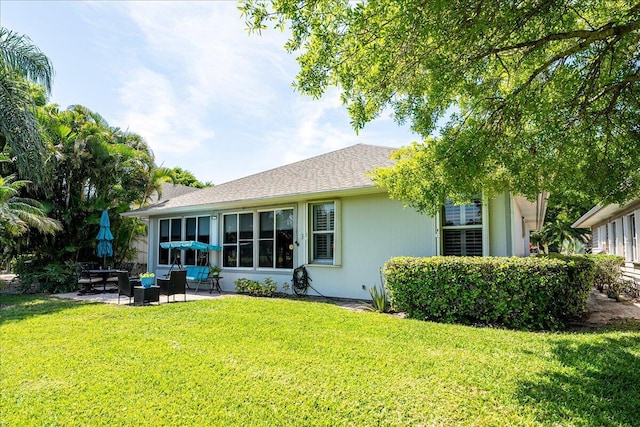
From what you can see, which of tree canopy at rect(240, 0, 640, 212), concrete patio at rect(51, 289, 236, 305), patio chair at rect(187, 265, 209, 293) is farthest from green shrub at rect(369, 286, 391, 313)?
patio chair at rect(187, 265, 209, 293)

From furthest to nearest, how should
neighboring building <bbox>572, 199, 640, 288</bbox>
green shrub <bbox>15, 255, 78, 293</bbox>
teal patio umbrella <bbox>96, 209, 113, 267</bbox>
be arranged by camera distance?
teal patio umbrella <bbox>96, 209, 113, 267</bbox>, green shrub <bbox>15, 255, 78, 293</bbox>, neighboring building <bbox>572, 199, 640, 288</bbox>

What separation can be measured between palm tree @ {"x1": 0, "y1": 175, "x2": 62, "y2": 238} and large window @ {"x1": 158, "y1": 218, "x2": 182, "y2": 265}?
137 inches

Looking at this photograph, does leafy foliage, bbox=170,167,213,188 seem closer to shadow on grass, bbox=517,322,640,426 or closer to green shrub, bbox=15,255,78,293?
green shrub, bbox=15,255,78,293

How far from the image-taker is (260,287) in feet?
37.2

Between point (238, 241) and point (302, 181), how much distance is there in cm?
312

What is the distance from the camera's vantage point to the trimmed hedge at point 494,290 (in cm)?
656

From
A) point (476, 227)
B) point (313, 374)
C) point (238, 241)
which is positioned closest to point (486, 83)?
point (476, 227)

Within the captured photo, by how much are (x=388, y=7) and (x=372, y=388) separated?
4004mm

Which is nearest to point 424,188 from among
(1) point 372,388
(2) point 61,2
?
(1) point 372,388

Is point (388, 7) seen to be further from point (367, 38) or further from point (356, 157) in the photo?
point (356, 157)

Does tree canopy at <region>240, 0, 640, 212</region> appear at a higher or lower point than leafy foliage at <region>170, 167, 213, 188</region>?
lower

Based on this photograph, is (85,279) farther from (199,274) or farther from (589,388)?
(589,388)

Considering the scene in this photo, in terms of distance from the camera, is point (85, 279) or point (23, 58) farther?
point (85, 279)

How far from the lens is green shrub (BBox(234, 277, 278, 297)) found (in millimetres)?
11294
